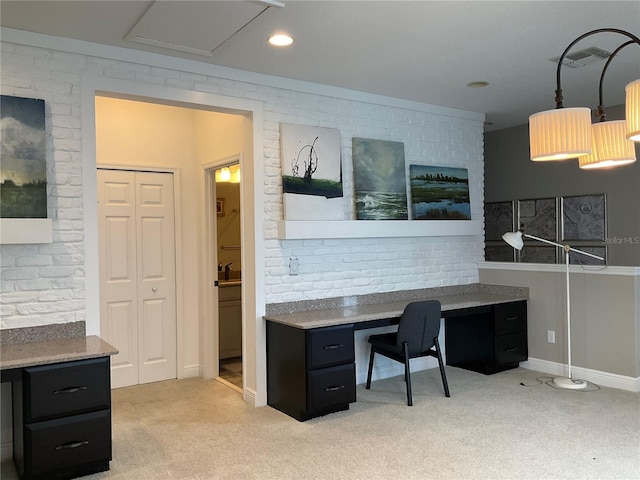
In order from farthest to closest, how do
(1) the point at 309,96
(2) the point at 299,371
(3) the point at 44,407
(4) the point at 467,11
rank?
(1) the point at 309,96, (2) the point at 299,371, (4) the point at 467,11, (3) the point at 44,407

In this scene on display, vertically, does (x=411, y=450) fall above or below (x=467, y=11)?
below

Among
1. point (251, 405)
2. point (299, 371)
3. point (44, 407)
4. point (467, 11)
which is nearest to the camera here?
point (44, 407)

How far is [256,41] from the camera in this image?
3.37 meters

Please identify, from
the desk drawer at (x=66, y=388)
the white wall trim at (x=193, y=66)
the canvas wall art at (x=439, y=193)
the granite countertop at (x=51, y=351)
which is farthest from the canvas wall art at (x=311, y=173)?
the desk drawer at (x=66, y=388)

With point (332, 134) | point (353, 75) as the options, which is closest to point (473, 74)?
point (353, 75)

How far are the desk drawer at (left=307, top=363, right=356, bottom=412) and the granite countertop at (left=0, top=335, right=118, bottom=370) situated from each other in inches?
55.4

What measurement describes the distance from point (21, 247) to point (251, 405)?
6.51 feet

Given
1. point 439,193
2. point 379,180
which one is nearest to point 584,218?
point 439,193

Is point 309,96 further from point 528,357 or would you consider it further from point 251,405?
point 528,357

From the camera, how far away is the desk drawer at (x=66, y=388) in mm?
2705

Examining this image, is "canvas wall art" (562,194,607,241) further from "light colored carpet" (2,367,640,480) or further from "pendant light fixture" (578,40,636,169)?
"pendant light fixture" (578,40,636,169)

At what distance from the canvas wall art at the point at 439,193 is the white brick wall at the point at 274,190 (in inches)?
4.4

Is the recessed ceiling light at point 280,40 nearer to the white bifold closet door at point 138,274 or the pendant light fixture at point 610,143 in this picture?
the pendant light fixture at point 610,143

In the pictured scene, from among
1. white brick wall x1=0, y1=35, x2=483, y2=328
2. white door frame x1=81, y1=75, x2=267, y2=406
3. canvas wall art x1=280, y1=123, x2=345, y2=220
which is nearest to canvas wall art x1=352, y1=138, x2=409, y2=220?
white brick wall x1=0, y1=35, x2=483, y2=328
